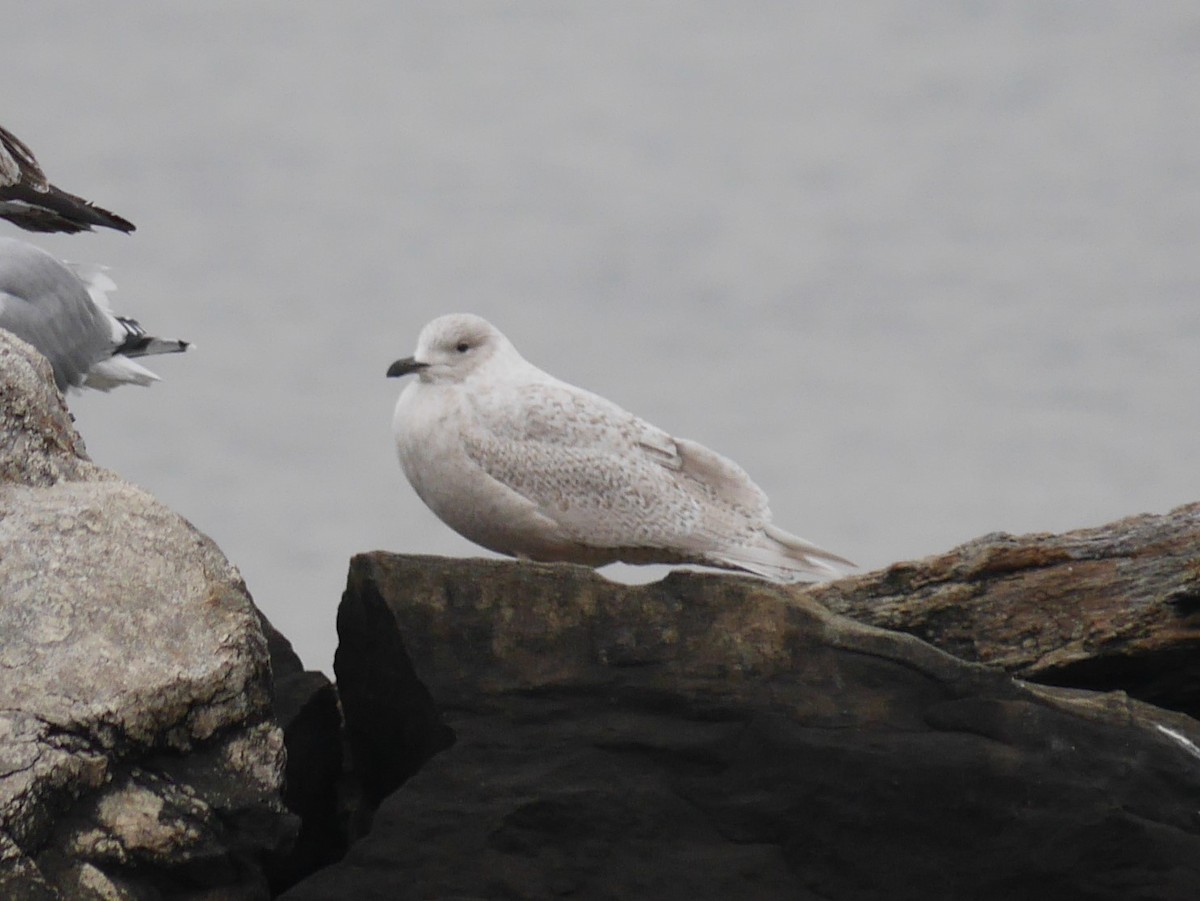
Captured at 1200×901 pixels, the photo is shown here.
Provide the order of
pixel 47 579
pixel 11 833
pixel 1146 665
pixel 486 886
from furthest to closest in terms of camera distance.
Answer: pixel 1146 665, pixel 486 886, pixel 47 579, pixel 11 833

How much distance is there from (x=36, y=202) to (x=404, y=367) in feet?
7.80

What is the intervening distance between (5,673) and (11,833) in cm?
38

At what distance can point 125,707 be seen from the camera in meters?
4.07

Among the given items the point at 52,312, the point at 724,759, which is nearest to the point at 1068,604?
the point at 724,759

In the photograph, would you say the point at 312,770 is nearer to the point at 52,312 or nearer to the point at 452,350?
the point at 452,350

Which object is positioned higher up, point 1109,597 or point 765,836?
point 1109,597

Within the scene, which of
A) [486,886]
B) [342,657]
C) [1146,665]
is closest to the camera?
[486,886]

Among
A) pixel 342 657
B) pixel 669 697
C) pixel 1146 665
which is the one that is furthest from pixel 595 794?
pixel 1146 665

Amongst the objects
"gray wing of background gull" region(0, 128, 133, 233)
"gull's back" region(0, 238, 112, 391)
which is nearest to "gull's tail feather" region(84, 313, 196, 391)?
"gull's back" region(0, 238, 112, 391)

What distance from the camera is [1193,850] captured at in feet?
15.4

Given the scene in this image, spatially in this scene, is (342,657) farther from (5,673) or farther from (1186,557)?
(1186,557)

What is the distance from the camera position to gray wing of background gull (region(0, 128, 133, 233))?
295 inches

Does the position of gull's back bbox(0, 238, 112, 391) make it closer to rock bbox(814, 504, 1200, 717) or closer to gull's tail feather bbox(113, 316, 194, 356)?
gull's tail feather bbox(113, 316, 194, 356)

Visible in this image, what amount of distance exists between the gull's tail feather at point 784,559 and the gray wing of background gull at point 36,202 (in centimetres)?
325
